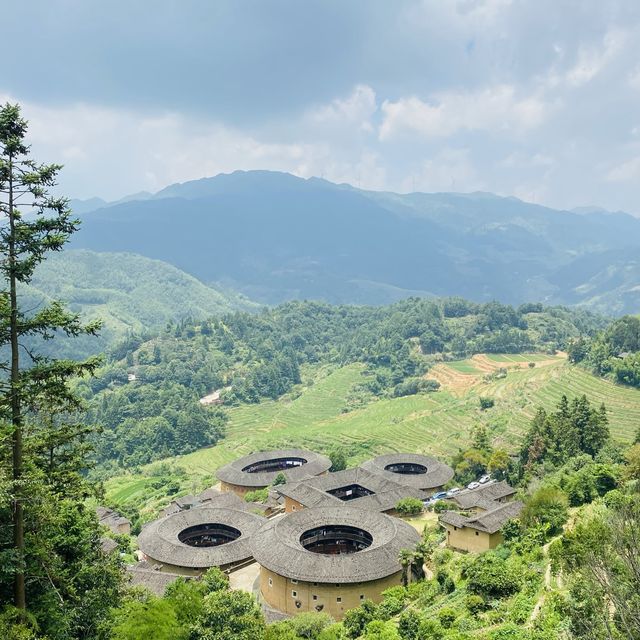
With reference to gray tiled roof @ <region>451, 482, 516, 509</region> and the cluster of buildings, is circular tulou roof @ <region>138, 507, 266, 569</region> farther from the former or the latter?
gray tiled roof @ <region>451, 482, 516, 509</region>

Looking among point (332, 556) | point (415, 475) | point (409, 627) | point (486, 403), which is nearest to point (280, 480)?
point (415, 475)

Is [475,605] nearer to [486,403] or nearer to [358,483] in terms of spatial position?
[358,483]

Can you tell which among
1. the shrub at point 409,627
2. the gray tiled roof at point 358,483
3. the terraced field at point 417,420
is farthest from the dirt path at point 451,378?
the shrub at point 409,627

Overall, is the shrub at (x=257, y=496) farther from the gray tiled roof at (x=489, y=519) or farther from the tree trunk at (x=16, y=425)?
the tree trunk at (x=16, y=425)

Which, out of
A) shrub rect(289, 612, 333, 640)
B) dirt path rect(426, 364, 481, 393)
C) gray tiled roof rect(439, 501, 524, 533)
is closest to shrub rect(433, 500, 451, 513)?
gray tiled roof rect(439, 501, 524, 533)

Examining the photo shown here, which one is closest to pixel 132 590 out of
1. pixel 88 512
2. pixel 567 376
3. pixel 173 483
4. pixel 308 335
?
pixel 88 512

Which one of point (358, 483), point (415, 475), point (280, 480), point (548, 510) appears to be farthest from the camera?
point (280, 480)
